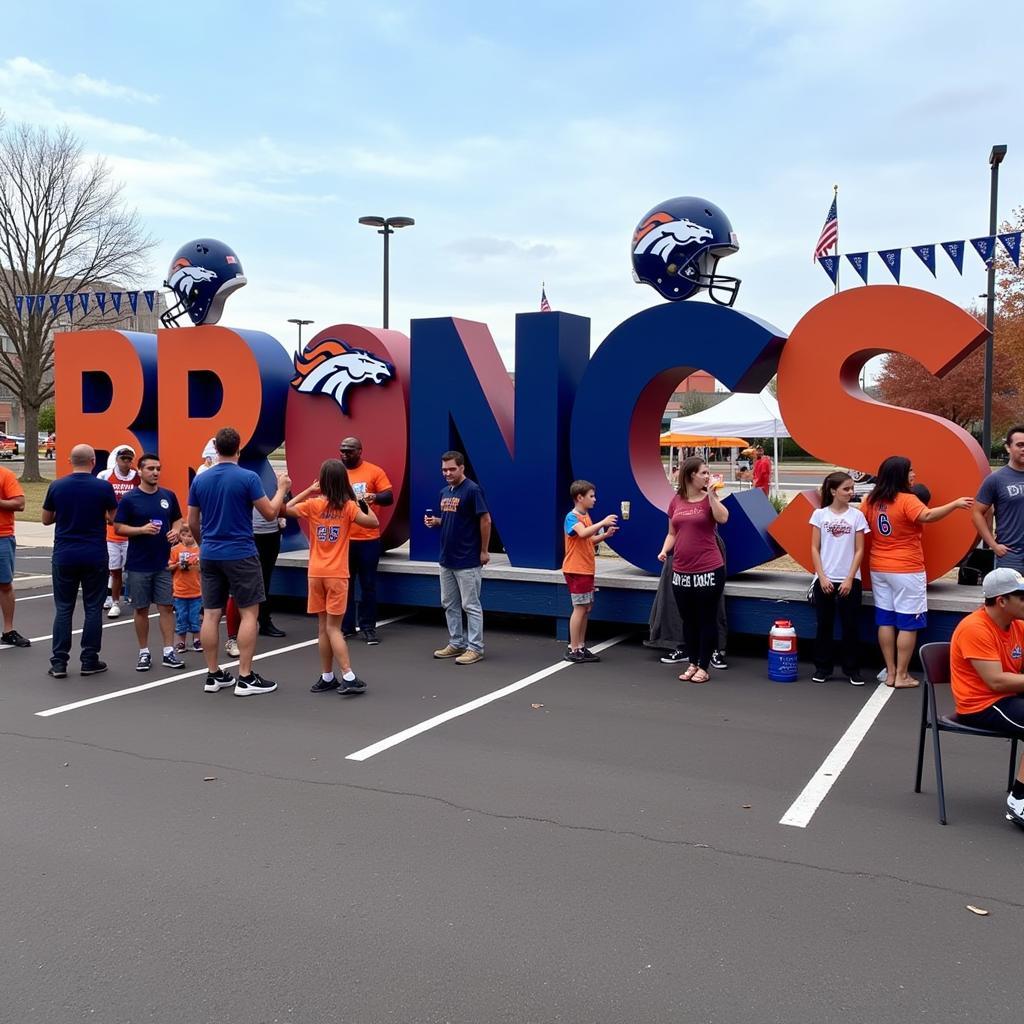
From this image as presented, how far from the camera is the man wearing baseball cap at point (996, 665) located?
187 inches

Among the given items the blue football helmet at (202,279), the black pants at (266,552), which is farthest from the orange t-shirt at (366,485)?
the blue football helmet at (202,279)

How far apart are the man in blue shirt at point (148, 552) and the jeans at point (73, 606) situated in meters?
0.26

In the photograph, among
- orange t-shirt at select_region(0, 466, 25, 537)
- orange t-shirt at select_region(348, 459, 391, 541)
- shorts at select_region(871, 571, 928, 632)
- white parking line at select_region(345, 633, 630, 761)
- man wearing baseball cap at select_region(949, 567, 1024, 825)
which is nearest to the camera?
man wearing baseball cap at select_region(949, 567, 1024, 825)

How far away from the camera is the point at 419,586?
10.1 metres

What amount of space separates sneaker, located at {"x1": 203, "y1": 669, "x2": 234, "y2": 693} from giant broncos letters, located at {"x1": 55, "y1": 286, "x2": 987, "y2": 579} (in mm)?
3222

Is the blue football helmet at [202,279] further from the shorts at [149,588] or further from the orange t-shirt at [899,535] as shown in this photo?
the orange t-shirt at [899,535]

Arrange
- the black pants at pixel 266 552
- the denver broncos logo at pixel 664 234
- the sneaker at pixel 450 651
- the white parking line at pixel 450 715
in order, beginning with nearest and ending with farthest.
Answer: the white parking line at pixel 450 715 → the sneaker at pixel 450 651 → the denver broncos logo at pixel 664 234 → the black pants at pixel 266 552

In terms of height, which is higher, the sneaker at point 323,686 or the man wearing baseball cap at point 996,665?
the man wearing baseball cap at point 996,665

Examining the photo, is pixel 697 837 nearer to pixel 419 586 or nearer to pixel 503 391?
pixel 419 586

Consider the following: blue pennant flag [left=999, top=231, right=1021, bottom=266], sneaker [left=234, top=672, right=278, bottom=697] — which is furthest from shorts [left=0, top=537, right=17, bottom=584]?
blue pennant flag [left=999, top=231, right=1021, bottom=266]

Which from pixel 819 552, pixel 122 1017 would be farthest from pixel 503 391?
pixel 122 1017

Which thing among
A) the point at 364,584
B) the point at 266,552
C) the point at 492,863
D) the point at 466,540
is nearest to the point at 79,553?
the point at 266,552

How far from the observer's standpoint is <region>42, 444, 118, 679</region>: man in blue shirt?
25.9ft

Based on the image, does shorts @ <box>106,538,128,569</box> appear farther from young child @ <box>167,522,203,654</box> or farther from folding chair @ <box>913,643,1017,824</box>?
folding chair @ <box>913,643,1017,824</box>
